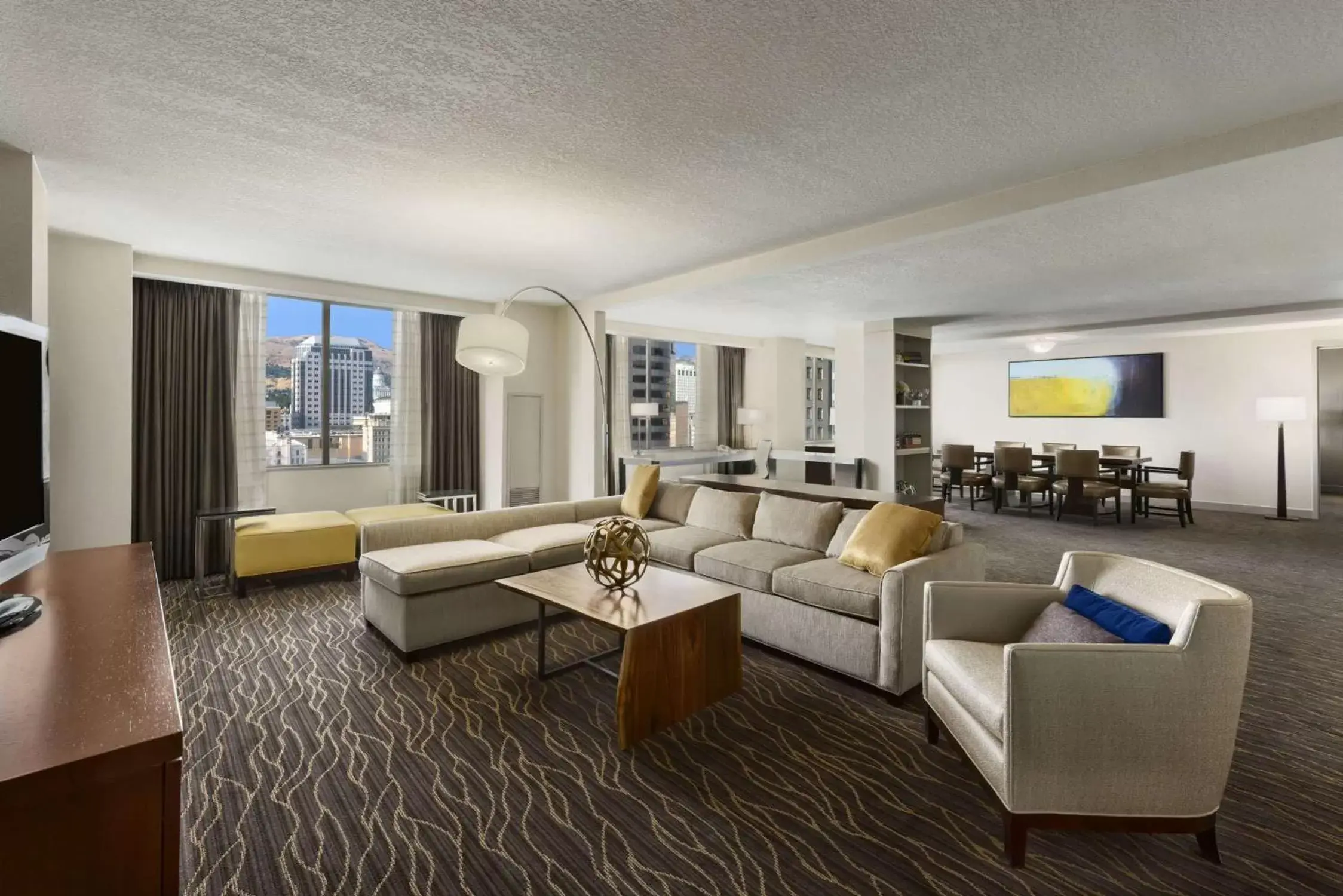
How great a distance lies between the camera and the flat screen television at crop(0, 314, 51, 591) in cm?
175

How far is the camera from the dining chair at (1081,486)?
7656 mm

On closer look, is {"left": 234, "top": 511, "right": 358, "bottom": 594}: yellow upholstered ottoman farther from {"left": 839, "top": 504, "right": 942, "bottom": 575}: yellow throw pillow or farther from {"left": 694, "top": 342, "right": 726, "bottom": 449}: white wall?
{"left": 694, "top": 342, "right": 726, "bottom": 449}: white wall

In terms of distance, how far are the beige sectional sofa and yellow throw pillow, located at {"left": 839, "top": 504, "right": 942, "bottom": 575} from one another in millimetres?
76

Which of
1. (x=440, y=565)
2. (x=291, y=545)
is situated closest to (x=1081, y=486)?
(x=440, y=565)

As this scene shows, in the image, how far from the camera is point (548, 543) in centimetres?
408

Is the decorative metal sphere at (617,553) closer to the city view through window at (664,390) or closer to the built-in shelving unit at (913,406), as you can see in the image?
the built-in shelving unit at (913,406)

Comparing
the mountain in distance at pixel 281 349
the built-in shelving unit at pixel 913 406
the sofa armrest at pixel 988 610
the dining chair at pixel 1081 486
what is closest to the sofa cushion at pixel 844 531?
the sofa armrest at pixel 988 610

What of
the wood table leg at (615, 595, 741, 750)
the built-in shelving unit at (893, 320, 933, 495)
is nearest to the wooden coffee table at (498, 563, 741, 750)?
the wood table leg at (615, 595, 741, 750)

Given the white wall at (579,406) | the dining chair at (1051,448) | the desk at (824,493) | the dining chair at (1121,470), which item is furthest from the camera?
the dining chair at (1051,448)

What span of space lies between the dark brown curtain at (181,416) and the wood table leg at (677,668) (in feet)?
14.9

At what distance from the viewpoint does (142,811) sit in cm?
105

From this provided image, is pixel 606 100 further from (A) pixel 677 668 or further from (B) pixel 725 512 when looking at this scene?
(B) pixel 725 512

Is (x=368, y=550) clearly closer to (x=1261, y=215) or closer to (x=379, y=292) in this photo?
(x=379, y=292)

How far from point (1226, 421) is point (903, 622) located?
876 centimetres
